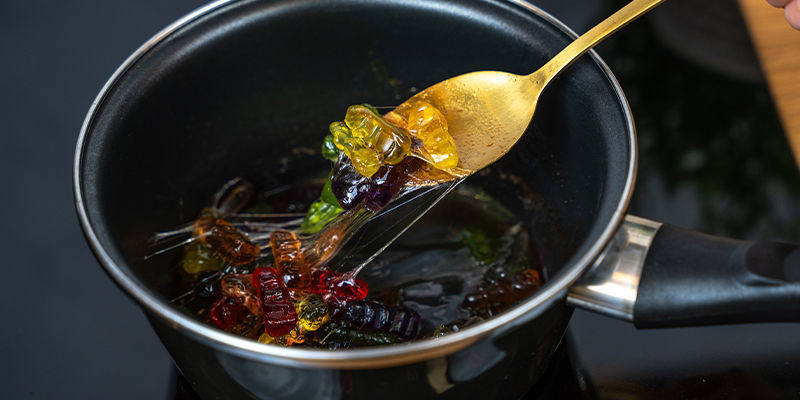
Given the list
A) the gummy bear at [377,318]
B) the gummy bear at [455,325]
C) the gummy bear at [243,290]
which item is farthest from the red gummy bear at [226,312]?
the gummy bear at [455,325]

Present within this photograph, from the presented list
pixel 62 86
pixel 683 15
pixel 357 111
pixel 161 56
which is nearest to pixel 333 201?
pixel 357 111

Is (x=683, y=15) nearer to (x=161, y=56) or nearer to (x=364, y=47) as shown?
(x=364, y=47)

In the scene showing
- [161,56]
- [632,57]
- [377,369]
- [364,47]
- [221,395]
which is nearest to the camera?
[377,369]

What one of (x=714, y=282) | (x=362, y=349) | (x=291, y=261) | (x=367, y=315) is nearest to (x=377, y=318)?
(x=367, y=315)

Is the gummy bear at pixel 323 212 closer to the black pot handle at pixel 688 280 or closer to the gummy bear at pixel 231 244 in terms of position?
the gummy bear at pixel 231 244

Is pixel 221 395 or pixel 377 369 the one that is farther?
pixel 221 395

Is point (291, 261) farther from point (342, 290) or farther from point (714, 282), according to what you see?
point (714, 282)
